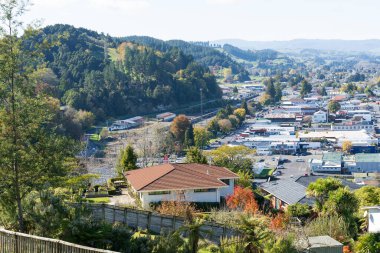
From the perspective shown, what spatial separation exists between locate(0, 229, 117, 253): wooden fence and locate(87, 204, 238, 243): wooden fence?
12.3ft

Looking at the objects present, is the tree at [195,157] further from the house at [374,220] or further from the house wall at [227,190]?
the house at [374,220]

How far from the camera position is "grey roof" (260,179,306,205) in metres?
21.5

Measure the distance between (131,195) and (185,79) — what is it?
6862 centimetres

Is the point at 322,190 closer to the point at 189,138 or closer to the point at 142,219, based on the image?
the point at 142,219

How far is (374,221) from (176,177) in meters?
6.63

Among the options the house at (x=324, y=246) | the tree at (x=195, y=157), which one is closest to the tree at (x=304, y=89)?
the tree at (x=195, y=157)

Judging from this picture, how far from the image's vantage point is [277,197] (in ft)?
74.4

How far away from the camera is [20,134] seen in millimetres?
8695

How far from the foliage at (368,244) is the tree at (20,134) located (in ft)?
23.4

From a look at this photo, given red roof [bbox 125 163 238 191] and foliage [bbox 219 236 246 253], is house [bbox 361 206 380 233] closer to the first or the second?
red roof [bbox 125 163 238 191]

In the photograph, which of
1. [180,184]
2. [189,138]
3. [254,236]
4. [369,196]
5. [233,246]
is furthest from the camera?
[189,138]

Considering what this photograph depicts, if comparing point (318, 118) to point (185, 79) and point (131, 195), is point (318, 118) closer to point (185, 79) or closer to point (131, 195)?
point (185, 79)

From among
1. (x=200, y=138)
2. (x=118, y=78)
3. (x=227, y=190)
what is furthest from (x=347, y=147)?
(x=227, y=190)

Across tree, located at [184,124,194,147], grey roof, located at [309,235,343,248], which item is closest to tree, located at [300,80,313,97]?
tree, located at [184,124,194,147]
